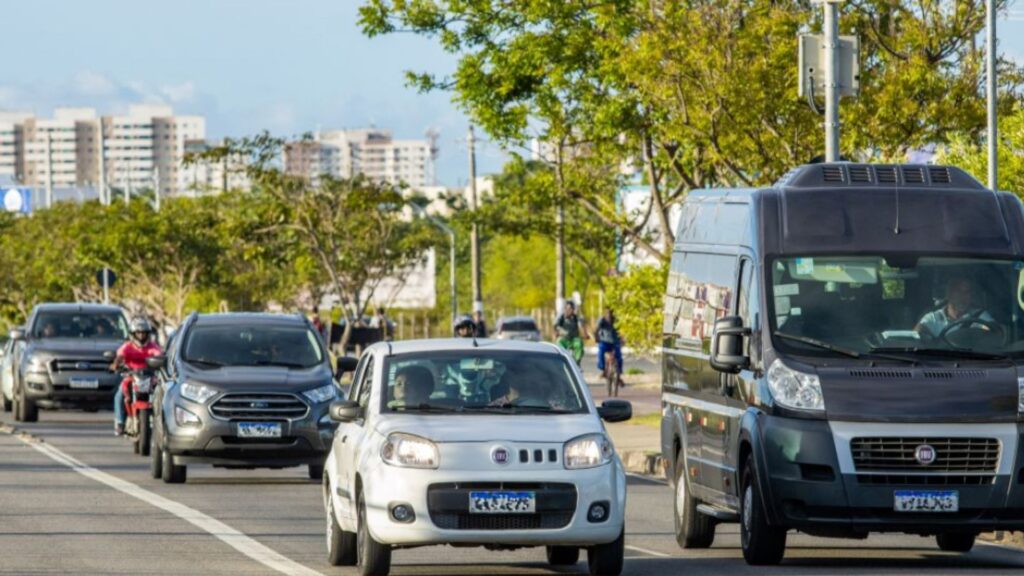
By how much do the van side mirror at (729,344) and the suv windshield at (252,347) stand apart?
32.4 ft

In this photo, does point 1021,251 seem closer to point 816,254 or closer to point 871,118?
point 816,254

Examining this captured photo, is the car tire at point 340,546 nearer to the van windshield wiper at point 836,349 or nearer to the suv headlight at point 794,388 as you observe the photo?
the suv headlight at point 794,388

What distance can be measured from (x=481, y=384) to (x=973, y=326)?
125 inches

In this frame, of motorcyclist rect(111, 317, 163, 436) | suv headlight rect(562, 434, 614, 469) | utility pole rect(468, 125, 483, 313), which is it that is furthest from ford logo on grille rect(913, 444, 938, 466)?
utility pole rect(468, 125, 483, 313)

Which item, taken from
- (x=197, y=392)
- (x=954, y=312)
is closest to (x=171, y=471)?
(x=197, y=392)

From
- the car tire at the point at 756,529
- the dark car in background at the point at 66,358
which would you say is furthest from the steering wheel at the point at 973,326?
the dark car in background at the point at 66,358

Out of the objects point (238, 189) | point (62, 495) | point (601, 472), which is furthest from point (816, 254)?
point (238, 189)

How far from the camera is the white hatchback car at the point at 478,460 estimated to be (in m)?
13.4

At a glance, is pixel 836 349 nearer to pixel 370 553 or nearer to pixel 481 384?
pixel 481 384

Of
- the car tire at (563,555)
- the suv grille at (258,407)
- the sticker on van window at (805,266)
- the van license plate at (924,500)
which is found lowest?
the car tire at (563,555)

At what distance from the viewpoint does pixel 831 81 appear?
24797 millimetres

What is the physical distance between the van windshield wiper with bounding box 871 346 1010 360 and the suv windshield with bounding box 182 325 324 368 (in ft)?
34.6

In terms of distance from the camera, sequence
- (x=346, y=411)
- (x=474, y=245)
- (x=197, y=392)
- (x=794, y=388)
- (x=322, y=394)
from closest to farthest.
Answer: (x=794, y=388), (x=346, y=411), (x=197, y=392), (x=322, y=394), (x=474, y=245)

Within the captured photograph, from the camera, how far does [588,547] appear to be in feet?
45.6
